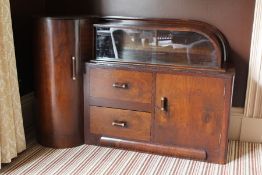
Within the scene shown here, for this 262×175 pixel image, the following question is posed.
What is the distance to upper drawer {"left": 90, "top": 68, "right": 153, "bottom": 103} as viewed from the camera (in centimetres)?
236

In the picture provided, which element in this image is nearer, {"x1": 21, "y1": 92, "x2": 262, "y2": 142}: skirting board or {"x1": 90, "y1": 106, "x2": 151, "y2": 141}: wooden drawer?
{"x1": 90, "y1": 106, "x2": 151, "y2": 141}: wooden drawer

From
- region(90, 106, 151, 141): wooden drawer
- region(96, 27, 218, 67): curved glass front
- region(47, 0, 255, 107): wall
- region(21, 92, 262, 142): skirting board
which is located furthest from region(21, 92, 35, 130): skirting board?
region(21, 92, 262, 142): skirting board

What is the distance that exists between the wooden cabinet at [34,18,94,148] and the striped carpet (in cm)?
12

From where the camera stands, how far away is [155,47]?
2455 millimetres

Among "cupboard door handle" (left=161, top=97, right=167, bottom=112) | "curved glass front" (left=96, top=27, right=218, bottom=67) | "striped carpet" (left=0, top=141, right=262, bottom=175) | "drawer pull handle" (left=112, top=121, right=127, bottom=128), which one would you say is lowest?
"striped carpet" (left=0, top=141, right=262, bottom=175)

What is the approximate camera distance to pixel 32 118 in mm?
2916

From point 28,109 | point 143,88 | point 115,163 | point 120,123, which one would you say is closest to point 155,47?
point 143,88

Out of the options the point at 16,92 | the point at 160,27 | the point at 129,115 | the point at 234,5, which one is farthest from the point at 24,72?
the point at 234,5

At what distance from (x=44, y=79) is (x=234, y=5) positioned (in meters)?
1.40

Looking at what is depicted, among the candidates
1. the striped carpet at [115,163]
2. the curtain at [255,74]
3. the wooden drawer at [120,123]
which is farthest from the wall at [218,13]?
the wooden drawer at [120,123]

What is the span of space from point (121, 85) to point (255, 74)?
37.9 inches

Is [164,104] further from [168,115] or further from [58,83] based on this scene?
[58,83]

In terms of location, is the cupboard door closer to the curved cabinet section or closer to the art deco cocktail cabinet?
the art deco cocktail cabinet

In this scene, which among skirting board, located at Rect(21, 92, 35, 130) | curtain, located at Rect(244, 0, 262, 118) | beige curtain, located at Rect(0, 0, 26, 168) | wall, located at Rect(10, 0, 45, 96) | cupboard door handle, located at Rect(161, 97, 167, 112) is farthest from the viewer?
skirting board, located at Rect(21, 92, 35, 130)
